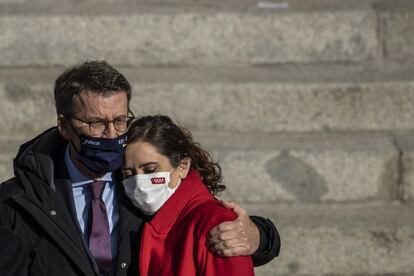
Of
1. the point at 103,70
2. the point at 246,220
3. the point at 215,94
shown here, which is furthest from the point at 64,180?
the point at 215,94

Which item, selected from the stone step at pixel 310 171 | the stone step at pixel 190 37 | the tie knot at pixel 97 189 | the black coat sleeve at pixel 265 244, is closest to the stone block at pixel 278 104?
the stone step at pixel 310 171

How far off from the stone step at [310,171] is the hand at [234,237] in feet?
6.49

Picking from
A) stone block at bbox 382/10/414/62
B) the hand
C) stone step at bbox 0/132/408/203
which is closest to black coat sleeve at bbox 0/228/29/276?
the hand

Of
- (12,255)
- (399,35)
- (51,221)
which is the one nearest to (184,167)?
(51,221)

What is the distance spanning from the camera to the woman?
3.32m

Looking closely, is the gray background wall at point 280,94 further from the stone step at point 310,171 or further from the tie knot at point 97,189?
the tie knot at point 97,189

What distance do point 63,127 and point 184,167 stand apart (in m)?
0.46

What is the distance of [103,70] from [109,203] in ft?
1.56

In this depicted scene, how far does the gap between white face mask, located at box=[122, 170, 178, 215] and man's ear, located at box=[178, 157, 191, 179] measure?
0.06 m

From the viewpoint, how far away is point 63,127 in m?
3.59

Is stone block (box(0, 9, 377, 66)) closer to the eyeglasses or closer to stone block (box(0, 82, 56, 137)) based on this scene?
stone block (box(0, 82, 56, 137))

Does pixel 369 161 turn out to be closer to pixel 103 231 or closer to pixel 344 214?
pixel 344 214

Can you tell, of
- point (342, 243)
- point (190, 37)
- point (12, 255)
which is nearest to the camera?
point (12, 255)

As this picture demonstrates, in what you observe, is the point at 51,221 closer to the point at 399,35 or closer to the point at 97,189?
the point at 97,189
